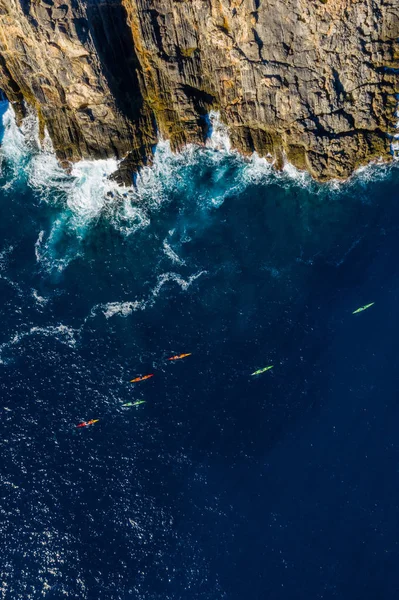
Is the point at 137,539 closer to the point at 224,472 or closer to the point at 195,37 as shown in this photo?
the point at 224,472

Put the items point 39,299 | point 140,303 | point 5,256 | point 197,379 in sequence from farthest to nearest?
point 5,256
point 39,299
point 140,303
point 197,379

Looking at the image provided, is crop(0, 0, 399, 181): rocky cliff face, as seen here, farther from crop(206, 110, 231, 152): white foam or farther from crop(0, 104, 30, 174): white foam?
crop(0, 104, 30, 174): white foam

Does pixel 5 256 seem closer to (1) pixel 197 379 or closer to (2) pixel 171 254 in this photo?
(2) pixel 171 254

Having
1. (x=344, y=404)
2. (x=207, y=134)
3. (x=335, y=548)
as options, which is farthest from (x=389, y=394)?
(x=207, y=134)

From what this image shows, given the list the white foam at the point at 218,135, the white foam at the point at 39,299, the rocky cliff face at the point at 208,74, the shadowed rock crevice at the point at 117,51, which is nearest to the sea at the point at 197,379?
the white foam at the point at 39,299

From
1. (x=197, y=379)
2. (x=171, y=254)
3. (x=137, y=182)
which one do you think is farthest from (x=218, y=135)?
(x=197, y=379)

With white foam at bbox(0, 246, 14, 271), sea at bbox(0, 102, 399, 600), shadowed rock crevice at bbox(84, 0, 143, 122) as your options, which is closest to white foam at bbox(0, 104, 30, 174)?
sea at bbox(0, 102, 399, 600)

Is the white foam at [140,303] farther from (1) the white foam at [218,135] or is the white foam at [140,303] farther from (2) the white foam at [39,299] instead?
(1) the white foam at [218,135]
